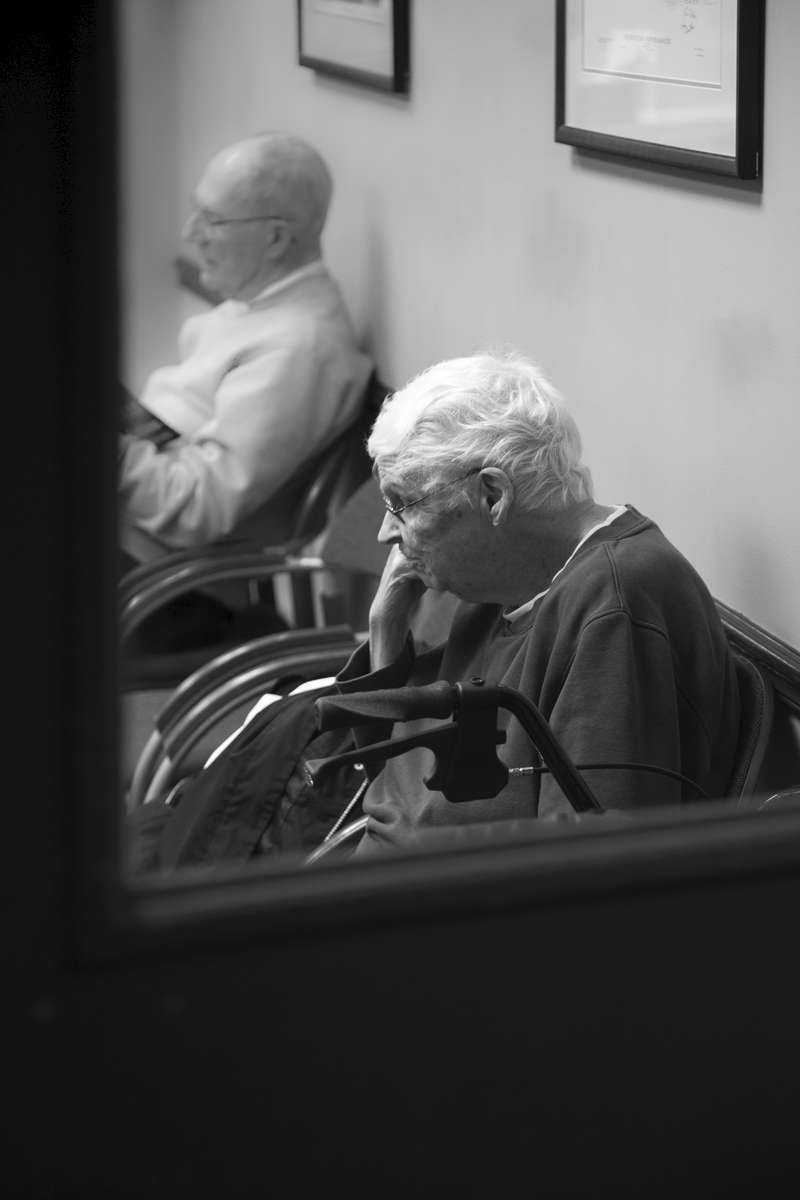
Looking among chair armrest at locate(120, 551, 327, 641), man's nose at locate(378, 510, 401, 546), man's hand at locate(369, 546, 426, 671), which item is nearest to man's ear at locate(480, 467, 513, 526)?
man's nose at locate(378, 510, 401, 546)

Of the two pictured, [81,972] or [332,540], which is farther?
[332,540]

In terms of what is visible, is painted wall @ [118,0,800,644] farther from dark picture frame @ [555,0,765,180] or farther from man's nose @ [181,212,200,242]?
man's nose @ [181,212,200,242]

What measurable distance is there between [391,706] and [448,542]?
2.58 feet

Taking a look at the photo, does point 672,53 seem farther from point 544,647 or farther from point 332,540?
point 332,540

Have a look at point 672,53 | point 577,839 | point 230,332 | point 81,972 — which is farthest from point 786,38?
point 230,332

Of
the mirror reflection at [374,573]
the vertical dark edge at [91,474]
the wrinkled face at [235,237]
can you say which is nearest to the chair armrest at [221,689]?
the mirror reflection at [374,573]

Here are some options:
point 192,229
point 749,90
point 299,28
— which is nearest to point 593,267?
point 749,90

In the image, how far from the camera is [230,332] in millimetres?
3730

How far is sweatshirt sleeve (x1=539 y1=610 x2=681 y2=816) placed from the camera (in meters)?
1.88

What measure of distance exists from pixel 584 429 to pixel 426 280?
2.66ft

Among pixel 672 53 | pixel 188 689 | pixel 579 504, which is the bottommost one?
pixel 188 689

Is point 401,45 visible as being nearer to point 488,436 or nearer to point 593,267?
point 593,267

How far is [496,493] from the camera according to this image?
212 centimetres

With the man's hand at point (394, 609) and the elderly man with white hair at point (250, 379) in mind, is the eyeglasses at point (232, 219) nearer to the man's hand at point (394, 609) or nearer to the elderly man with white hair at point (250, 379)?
the elderly man with white hair at point (250, 379)
